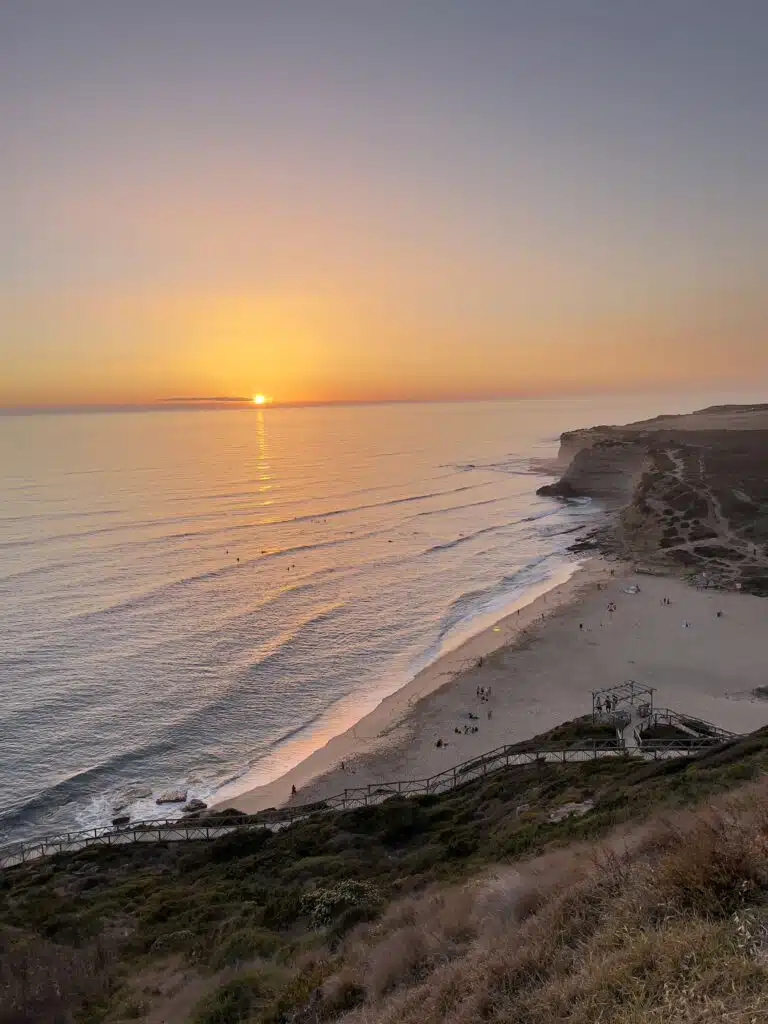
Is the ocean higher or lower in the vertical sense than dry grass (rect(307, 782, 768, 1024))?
lower

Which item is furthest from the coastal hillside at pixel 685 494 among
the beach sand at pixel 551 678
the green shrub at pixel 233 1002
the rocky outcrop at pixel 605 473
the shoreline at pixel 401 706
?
the green shrub at pixel 233 1002

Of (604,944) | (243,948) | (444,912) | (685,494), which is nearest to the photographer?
(604,944)

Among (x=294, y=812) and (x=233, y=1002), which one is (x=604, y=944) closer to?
(x=233, y=1002)

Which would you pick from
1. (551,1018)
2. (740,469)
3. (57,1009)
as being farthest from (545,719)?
(740,469)

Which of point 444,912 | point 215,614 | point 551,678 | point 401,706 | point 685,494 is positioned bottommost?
point 401,706

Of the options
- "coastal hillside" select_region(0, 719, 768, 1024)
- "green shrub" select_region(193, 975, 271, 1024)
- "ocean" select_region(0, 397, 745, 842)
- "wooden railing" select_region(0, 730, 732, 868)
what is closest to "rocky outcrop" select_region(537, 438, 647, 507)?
"ocean" select_region(0, 397, 745, 842)

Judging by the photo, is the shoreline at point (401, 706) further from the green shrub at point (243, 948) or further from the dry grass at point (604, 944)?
the dry grass at point (604, 944)

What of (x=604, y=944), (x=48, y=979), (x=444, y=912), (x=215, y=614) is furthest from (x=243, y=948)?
(x=215, y=614)

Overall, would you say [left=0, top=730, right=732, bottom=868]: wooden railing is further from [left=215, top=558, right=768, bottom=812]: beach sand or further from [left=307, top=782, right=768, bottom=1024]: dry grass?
[left=307, top=782, right=768, bottom=1024]: dry grass
